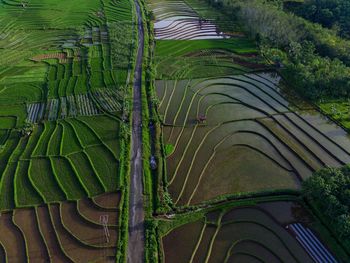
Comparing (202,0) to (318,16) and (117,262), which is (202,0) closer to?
(318,16)

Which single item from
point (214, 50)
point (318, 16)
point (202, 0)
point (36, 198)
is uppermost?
point (202, 0)

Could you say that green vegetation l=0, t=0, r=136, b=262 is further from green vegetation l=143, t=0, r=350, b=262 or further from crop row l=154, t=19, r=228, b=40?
crop row l=154, t=19, r=228, b=40

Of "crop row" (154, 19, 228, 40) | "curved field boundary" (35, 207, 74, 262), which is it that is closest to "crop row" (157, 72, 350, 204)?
"curved field boundary" (35, 207, 74, 262)

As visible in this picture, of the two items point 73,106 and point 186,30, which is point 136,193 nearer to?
point 73,106

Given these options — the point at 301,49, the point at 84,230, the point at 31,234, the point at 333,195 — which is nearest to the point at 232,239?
the point at 333,195

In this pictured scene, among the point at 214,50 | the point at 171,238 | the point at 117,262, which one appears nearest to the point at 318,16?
the point at 214,50

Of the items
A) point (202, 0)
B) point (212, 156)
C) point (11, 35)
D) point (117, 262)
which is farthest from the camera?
point (202, 0)

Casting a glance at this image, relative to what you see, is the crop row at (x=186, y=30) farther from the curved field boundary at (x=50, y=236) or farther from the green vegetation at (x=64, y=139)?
the curved field boundary at (x=50, y=236)
